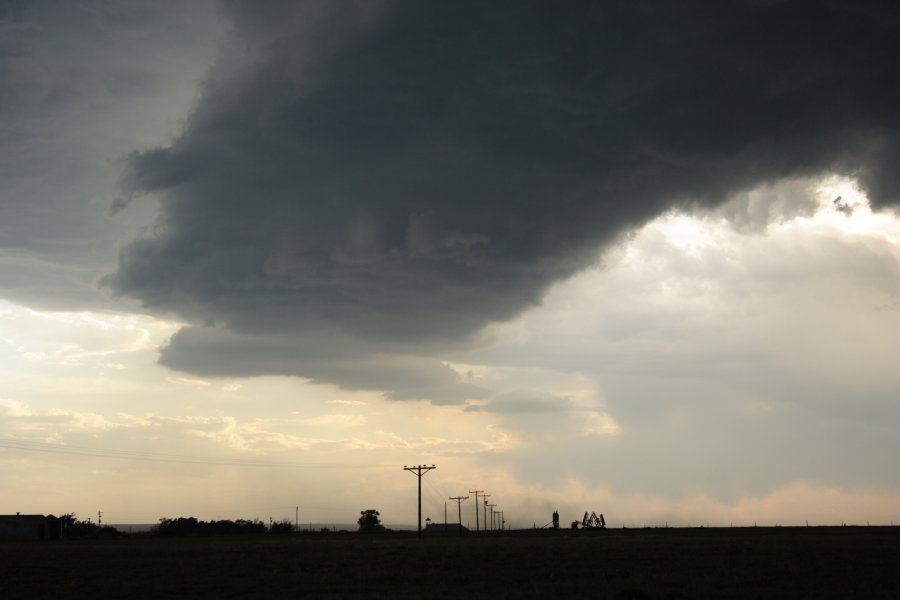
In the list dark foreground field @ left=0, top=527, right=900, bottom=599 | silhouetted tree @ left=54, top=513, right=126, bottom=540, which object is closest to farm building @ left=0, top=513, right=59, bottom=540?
silhouetted tree @ left=54, top=513, right=126, bottom=540

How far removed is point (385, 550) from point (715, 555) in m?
32.7

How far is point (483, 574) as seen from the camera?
50.3 meters

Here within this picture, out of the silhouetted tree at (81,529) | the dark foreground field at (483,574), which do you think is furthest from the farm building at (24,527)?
the dark foreground field at (483,574)

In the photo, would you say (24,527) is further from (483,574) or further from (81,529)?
(483,574)

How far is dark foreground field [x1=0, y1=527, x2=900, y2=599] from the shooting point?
1581 inches

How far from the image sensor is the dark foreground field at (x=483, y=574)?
132ft

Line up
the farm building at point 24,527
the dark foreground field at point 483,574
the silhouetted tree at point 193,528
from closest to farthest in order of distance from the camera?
the dark foreground field at point 483,574, the farm building at point 24,527, the silhouetted tree at point 193,528

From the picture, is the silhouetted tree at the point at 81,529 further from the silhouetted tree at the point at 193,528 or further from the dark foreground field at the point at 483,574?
the dark foreground field at the point at 483,574

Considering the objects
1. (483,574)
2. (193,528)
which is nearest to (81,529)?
(193,528)

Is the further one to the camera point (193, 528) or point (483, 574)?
point (193, 528)

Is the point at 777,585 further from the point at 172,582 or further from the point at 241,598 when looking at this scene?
the point at 172,582

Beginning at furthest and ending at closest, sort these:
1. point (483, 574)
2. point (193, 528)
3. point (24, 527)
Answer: point (193, 528)
point (24, 527)
point (483, 574)

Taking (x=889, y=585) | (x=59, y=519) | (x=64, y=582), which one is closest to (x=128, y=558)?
(x=64, y=582)

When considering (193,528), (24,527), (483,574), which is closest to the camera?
(483,574)
